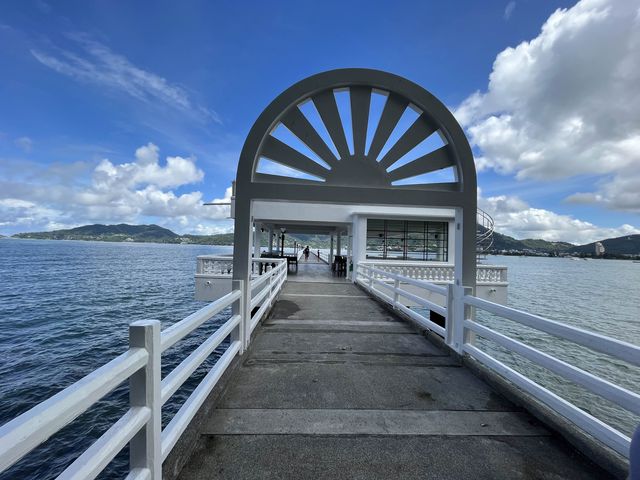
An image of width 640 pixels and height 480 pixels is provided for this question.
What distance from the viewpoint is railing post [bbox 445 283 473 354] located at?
4551mm

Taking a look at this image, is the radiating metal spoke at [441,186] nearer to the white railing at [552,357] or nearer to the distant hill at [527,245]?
the white railing at [552,357]

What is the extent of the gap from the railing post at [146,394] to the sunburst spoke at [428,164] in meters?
4.03

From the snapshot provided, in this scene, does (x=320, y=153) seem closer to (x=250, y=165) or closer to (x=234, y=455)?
(x=250, y=165)

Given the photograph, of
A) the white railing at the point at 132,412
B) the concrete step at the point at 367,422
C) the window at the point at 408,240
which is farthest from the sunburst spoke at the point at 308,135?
the window at the point at 408,240

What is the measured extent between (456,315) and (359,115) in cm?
331

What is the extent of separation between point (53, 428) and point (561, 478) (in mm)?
3071

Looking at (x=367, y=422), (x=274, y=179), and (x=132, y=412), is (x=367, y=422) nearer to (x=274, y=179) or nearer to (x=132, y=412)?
(x=132, y=412)

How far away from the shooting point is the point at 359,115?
16.1 feet

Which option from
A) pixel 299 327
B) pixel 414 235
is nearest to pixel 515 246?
pixel 414 235

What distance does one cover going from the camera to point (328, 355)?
463cm

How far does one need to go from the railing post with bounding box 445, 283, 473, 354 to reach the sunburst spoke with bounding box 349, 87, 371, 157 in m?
2.47

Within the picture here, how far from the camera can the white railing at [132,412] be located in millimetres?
1152

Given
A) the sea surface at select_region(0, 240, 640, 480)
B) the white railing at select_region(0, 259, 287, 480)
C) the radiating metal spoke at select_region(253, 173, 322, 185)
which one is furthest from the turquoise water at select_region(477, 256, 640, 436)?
the white railing at select_region(0, 259, 287, 480)

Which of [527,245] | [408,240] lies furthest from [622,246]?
[408,240]
